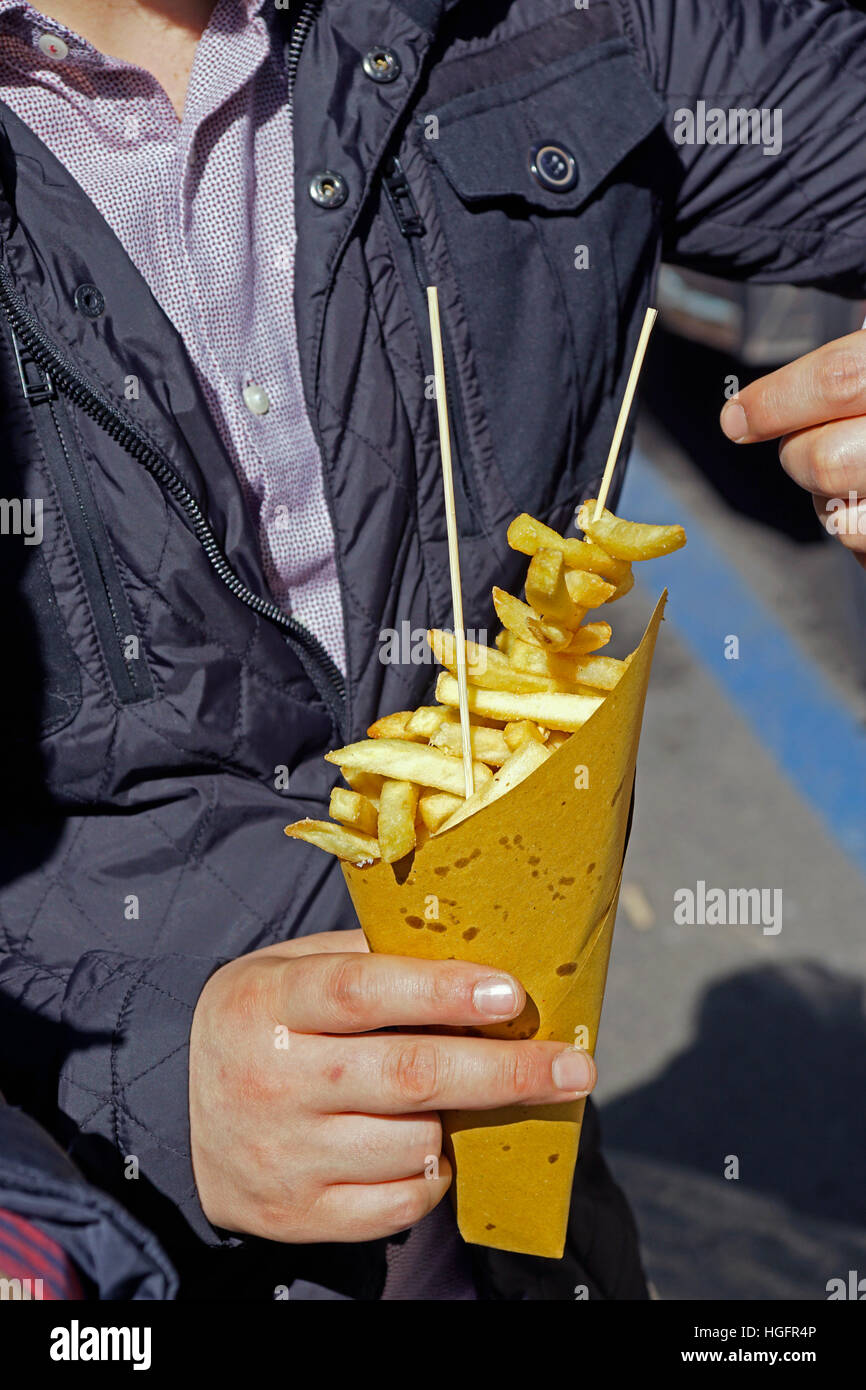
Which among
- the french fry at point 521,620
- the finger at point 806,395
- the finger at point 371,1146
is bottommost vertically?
the finger at point 371,1146

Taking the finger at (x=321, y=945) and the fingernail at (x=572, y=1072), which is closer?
the fingernail at (x=572, y=1072)

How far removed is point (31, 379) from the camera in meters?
1.58

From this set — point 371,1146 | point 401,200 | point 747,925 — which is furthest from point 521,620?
point 747,925

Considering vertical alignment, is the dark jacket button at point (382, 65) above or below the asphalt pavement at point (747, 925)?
above

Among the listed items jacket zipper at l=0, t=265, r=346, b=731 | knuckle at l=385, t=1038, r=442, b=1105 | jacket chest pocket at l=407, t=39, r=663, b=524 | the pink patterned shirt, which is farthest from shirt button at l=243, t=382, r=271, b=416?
knuckle at l=385, t=1038, r=442, b=1105

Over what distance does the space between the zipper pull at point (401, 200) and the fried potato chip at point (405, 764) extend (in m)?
0.91

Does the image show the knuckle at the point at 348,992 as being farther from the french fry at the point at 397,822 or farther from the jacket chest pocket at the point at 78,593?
the jacket chest pocket at the point at 78,593

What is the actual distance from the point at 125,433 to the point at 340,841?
68 cm

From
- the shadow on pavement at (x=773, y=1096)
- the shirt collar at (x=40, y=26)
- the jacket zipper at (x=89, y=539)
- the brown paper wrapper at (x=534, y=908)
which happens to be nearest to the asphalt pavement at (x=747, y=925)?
the shadow on pavement at (x=773, y=1096)

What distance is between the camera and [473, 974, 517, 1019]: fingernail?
1355 mm

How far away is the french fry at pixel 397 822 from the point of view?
130 cm

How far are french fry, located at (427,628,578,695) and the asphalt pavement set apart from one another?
2223mm

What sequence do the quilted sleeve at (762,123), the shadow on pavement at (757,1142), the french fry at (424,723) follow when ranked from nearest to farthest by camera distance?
1. the french fry at (424,723)
2. the quilted sleeve at (762,123)
3. the shadow on pavement at (757,1142)

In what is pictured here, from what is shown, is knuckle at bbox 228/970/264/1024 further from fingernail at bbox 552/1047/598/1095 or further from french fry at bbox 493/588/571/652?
french fry at bbox 493/588/571/652
